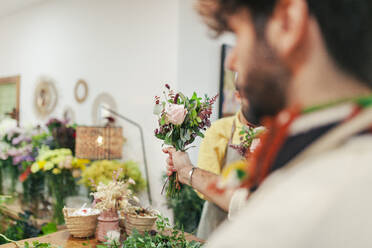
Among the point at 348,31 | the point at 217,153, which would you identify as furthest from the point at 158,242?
the point at 348,31

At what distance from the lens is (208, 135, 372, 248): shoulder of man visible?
0.40 meters

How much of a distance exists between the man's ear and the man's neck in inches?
1.1

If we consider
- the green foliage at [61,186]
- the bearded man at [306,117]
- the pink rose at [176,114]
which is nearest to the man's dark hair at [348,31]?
the bearded man at [306,117]

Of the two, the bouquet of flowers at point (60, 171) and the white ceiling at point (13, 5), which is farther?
the white ceiling at point (13, 5)

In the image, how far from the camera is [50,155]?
9.66 ft

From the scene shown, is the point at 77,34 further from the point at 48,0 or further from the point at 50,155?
the point at 50,155

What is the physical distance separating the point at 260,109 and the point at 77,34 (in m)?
3.92

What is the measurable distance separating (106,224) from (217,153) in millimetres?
751

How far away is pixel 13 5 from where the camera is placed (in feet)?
16.3

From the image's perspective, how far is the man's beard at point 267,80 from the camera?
51cm

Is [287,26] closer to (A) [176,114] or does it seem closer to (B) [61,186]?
(A) [176,114]

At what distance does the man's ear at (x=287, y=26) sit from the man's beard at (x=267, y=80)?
1cm

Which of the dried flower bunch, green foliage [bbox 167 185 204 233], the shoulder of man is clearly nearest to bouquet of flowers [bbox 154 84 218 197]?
the dried flower bunch

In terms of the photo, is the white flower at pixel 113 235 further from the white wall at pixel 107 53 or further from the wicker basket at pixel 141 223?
the white wall at pixel 107 53
